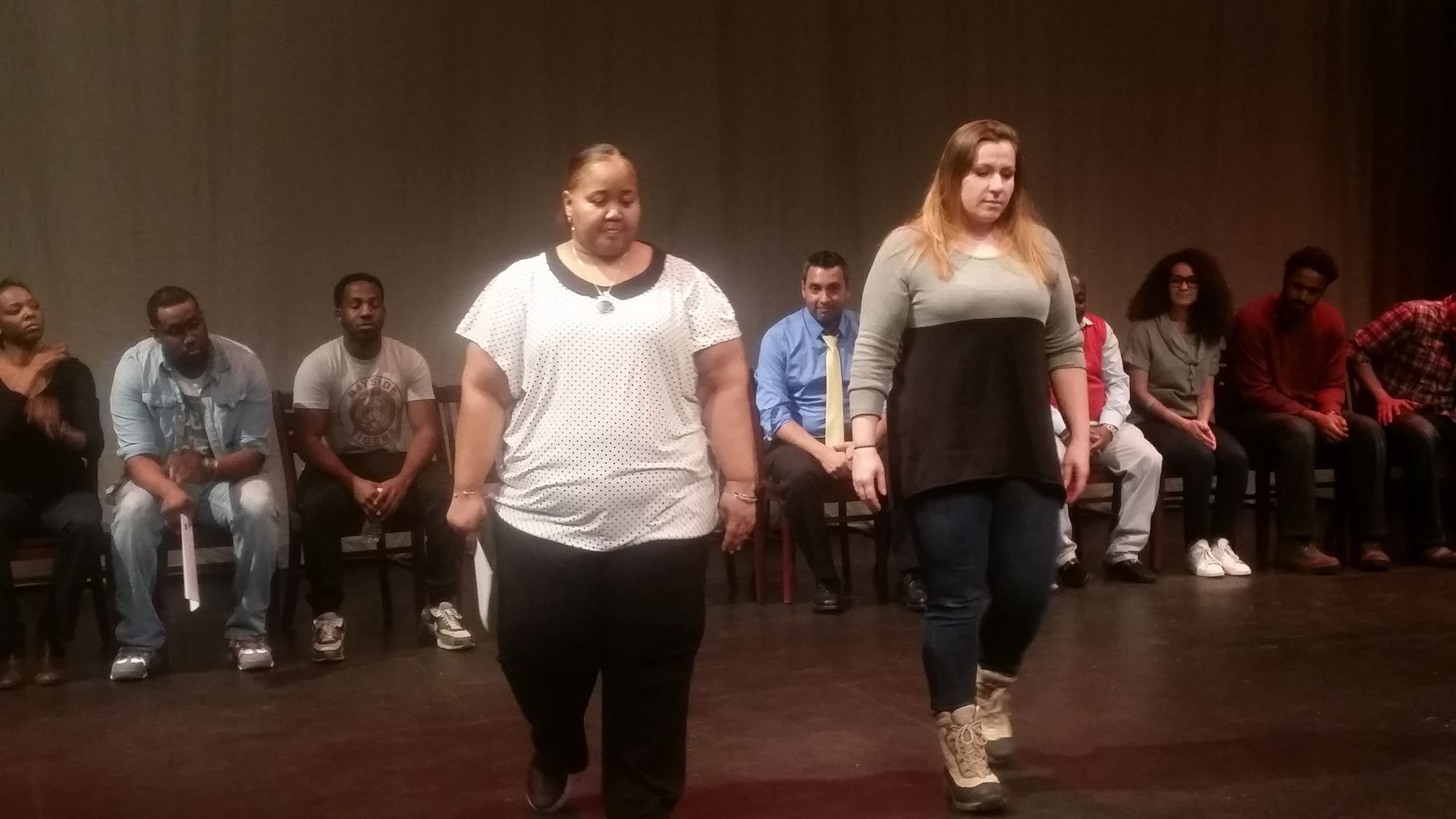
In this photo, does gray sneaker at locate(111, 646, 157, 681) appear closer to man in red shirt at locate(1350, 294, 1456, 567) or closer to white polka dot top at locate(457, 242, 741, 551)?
white polka dot top at locate(457, 242, 741, 551)

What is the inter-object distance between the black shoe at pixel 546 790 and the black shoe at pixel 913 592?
193 centimetres

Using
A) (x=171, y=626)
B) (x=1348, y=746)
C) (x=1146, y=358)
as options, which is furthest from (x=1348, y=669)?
(x=171, y=626)

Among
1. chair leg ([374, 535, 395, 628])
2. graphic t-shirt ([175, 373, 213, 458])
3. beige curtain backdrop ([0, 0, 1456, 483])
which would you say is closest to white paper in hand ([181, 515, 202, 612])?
graphic t-shirt ([175, 373, 213, 458])

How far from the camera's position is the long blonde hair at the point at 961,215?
2275 millimetres

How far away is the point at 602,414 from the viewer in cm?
205

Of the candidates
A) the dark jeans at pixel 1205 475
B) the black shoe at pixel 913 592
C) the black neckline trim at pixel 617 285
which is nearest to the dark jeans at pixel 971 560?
the black neckline trim at pixel 617 285

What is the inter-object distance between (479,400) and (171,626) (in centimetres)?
266

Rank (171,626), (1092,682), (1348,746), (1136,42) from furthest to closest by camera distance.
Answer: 1. (1136,42)
2. (171,626)
3. (1092,682)
4. (1348,746)

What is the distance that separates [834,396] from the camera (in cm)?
434

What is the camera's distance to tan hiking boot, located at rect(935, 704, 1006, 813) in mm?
2342

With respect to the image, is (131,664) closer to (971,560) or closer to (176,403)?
(176,403)

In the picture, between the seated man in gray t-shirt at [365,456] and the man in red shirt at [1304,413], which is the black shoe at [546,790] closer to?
the seated man in gray t-shirt at [365,456]

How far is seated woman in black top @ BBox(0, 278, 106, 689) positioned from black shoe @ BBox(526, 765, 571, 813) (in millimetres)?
1841

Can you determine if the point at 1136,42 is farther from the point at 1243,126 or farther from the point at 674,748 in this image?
the point at 674,748
